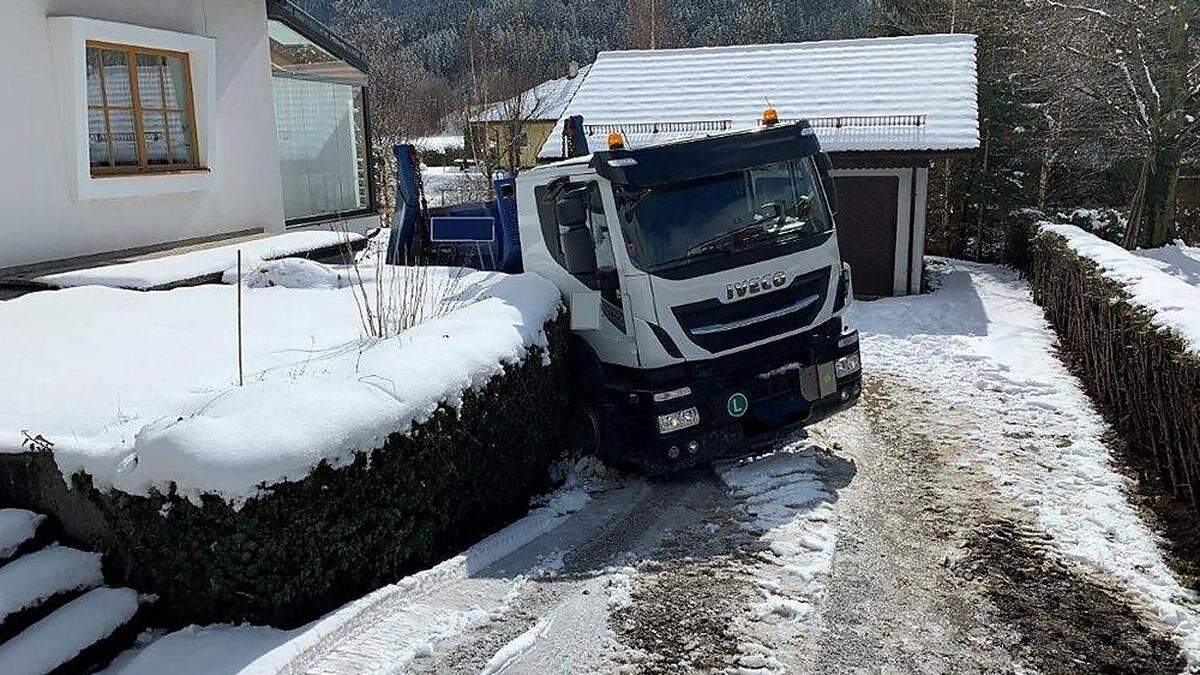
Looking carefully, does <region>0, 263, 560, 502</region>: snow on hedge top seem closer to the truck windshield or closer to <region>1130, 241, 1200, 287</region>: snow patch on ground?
the truck windshield

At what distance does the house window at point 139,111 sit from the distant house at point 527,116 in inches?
527

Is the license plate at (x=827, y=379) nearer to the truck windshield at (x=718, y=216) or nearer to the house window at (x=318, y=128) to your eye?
the truck windshield at (x=718, y=216)

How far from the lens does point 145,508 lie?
4344 millimetres

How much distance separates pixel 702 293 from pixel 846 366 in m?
1.48

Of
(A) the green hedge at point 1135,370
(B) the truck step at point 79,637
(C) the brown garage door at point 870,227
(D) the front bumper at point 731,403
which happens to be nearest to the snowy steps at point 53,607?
(B) the truck step at point 79,637

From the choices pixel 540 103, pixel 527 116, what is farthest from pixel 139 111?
pixel 540 103

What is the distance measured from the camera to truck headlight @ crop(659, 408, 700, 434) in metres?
6.62

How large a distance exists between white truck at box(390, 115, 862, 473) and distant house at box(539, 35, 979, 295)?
6.48 meters

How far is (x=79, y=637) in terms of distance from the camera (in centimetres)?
429

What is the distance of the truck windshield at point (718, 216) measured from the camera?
267 inches

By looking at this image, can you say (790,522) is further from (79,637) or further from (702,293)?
(79,637)

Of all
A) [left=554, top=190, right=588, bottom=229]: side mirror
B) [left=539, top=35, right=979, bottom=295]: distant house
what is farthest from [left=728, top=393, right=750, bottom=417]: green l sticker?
[left=539, top=35, right=979, bottom=295]: distant house

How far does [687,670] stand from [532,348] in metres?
2.73

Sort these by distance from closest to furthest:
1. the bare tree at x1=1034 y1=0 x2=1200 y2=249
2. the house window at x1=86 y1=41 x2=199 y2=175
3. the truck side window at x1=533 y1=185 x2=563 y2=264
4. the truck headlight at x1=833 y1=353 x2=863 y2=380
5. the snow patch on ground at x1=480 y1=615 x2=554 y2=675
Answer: the snow patch on ground at x1=480 y1=615 x2=554 y2=675, the truck headlight at x1=833 y1=353 x2=863 y2=380, the truck side window at x1=533 y1=185 x2=563 y2=264, the house window at x1=86 y1=41 x2=199 y2=175, the bare tree at x1=1034 y1=0 x2=1200 y2=249
